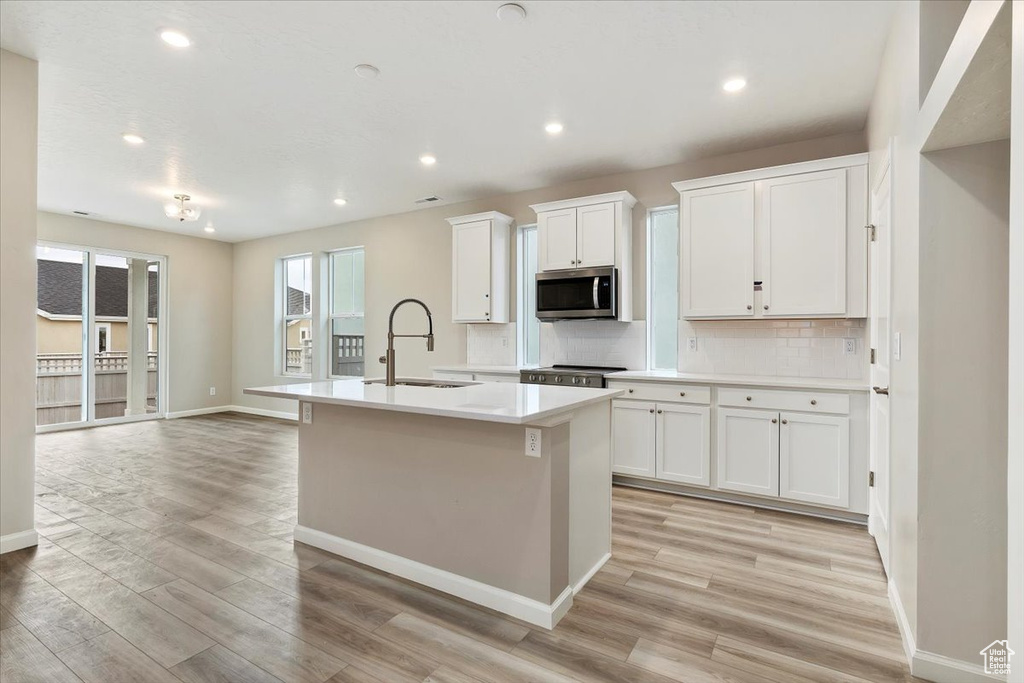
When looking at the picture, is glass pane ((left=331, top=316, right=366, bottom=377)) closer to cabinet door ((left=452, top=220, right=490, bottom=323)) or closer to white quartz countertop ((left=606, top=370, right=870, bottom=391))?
cabinet door ((left=452, top=220, right=490, bottom=323))

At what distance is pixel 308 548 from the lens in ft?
9.43

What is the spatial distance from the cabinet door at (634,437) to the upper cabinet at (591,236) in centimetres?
87

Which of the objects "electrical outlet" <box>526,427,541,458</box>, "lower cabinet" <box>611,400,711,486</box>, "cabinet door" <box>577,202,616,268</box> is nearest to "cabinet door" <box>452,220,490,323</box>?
"cabinet door" <box>577,202,616,268</box>

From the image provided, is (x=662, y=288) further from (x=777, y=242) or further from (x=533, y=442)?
(x=533, y=442)

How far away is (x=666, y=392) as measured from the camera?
3.92 metres

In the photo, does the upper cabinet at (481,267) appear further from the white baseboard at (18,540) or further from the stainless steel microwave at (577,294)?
the white baseboard at (18,540)

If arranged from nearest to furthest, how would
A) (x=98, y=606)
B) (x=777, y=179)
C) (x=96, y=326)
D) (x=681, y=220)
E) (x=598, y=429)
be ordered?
(x=98, y=606) < (x=598, y=429) < (x=777, y=179) < (x=681, y=220) < (x=96, y=326)

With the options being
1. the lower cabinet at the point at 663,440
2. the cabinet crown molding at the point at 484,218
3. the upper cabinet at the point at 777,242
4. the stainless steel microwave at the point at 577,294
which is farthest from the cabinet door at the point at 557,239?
the lower cabinet at the point at 663,440

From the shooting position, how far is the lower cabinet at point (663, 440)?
3770 millimetres

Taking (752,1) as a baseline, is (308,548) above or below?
below

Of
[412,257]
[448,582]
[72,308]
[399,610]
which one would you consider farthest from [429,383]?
[72,308]

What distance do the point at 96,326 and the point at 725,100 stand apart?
314 inches

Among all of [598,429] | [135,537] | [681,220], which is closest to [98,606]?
[135,537]

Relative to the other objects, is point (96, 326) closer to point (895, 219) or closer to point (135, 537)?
point (135, 537)
